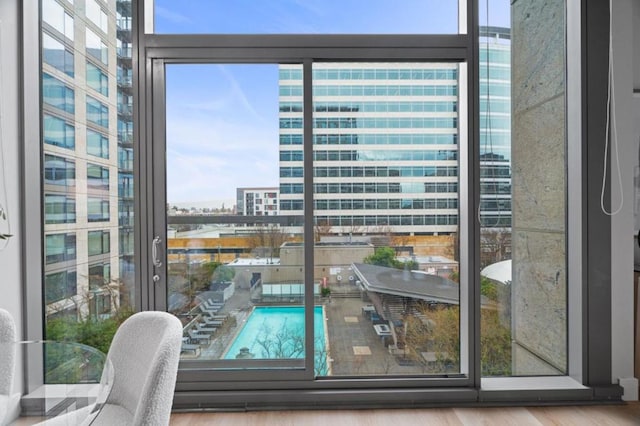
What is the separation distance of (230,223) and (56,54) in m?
1.40

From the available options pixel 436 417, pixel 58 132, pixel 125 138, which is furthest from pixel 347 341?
pixel 58 132

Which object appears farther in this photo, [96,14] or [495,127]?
[495,127]

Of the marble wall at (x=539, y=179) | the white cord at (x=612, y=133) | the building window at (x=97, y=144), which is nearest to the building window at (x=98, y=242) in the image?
the building window at (x=97, y=144)

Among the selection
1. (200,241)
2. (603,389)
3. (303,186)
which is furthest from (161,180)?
(603,389)

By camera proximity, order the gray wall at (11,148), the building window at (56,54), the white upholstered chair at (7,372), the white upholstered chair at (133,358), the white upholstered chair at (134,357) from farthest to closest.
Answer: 1. the building window at (56,54)
2. the gray wall at (11,148)
3. the white upholstered chair at (133,358)
4. the white upholstered chair at (134,357)
5. the white upholstered chair at (7,372)

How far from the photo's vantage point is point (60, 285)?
2.53 meters

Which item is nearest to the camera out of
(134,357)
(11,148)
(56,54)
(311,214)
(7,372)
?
(7,372)

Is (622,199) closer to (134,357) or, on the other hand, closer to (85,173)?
(134,357)

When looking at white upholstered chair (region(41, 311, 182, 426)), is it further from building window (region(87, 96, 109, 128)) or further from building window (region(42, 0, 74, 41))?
building window (region(42, 0, 74, 41))

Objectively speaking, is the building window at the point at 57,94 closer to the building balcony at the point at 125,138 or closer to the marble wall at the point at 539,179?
the building balcony at the point at 125,138

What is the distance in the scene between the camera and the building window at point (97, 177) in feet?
8.36

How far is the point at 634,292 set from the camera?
2.62m

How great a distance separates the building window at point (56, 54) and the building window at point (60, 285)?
3.86ft

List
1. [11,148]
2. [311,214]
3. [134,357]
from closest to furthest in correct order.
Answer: [134,357]
[11,148]
[311,214]
